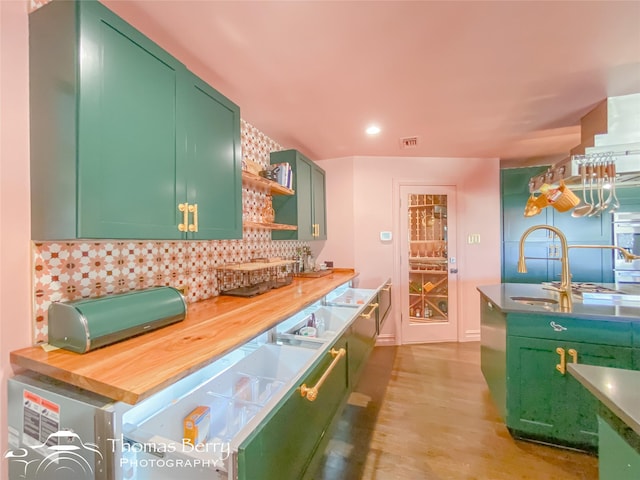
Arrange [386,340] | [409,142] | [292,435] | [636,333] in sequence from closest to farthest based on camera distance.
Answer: [292,435], [636,333], [409,142], [386,340]

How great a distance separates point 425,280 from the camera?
11.4 feet

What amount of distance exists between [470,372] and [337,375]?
1994mm

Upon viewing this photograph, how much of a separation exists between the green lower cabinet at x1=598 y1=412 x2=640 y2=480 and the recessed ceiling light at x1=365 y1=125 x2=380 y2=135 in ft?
7.43

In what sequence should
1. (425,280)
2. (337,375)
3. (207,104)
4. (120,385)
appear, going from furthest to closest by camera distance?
1. (425,280)
2. (207,104)
3. (337,375)
4. (120,385)

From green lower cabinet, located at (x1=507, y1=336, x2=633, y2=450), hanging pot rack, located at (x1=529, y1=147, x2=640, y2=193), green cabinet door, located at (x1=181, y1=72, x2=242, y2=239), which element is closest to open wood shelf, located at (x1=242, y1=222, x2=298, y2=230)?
green cabinet door, located at (x1=181, y1=72, x2=242, y2=239)

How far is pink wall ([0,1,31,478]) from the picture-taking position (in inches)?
36.9

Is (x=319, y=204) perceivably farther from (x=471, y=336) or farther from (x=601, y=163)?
(x=471, y=336)

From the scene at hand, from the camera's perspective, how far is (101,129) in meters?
0.96

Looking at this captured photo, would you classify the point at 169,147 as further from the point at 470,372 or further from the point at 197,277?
the point at 470,372

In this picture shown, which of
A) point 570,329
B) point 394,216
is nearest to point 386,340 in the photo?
point 394,216

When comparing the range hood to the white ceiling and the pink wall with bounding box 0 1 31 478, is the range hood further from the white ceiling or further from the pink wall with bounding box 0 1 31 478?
the pink wall with bounding box 0 1 31 478

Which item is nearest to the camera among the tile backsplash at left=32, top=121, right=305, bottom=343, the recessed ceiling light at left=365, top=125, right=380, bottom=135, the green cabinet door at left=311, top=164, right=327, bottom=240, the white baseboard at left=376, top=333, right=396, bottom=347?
the tile backsplash at left=32, top=121, right=305, bottom=343

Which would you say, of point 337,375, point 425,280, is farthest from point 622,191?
point 337,375

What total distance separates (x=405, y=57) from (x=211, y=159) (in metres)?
1.19
